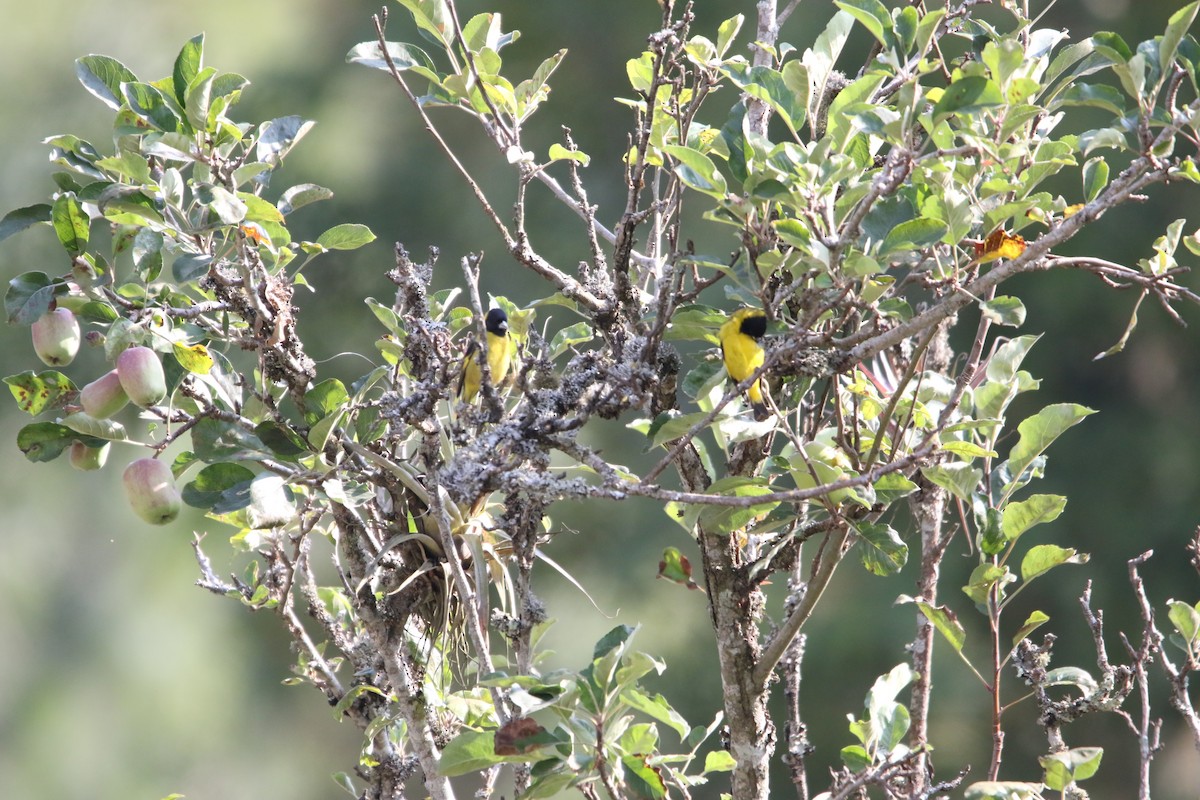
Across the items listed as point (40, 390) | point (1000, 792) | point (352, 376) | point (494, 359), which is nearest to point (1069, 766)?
point (1000, 792)

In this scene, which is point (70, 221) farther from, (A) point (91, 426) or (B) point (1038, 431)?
(B) point (1038, 431)

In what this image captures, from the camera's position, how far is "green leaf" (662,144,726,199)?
850 mm

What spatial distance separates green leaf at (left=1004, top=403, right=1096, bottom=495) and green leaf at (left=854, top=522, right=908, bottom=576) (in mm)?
130

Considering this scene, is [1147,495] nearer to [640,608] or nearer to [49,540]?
[640,608]

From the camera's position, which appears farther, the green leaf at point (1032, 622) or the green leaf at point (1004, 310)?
the green leaf at point (1032, 622)

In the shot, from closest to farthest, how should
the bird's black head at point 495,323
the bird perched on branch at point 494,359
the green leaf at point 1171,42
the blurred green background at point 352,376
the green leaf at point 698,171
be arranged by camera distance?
the green leaf at point 1171,42
the green leaf at point 698,171
the bird perched on branch at point 494,359
the bird's black head at point 495,323
the blurred green background at point 352,376

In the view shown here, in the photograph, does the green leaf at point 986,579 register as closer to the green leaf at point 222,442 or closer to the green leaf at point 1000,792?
the green leaf at point 1000,792

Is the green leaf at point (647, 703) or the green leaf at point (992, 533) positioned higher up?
the green leaf at point (992, 533)

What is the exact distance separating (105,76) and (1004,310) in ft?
2.57

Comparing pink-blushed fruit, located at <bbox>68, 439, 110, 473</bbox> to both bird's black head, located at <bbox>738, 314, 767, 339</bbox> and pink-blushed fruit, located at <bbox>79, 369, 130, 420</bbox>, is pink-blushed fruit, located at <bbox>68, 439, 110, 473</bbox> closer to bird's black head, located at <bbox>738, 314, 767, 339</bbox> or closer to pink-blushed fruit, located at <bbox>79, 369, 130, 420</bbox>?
pink-blushed fruit, located at <bbox>79, 369, 130, 420</bbox>

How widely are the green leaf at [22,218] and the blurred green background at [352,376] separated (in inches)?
92.9

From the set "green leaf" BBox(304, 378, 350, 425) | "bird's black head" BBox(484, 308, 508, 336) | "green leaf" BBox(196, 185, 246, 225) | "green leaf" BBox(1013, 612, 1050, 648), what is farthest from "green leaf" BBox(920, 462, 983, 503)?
"bird's black head" BBox(484, 308, 508, 336)

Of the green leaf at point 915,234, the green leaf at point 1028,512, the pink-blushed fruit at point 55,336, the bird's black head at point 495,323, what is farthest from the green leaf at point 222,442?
the bird's black head at point 495,323

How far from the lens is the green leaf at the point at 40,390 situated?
885 millimetres
